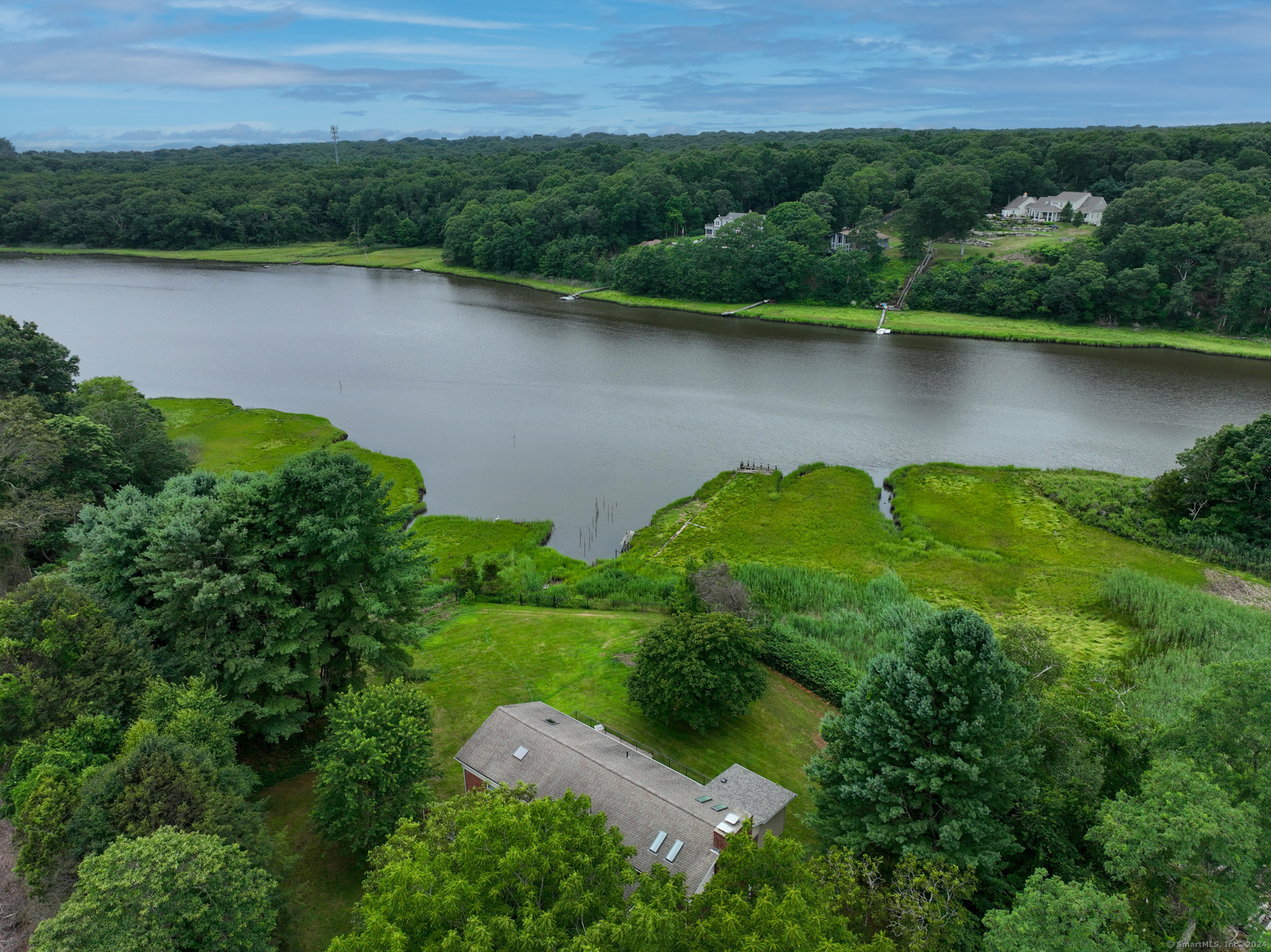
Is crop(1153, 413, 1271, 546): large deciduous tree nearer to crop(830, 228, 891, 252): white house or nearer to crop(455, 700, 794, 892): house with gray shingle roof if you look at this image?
crop(455, 700, 794, 892): house with gray shingle roof

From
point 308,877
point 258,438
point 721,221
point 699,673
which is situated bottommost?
point 308,877

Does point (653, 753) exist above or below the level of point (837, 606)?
below

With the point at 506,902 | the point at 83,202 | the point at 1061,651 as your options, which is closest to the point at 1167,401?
the point at 1061,651

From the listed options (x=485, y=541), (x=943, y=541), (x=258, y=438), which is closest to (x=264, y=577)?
(x=485, y=541)

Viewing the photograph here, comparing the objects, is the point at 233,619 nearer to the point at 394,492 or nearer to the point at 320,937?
the point at 320,937

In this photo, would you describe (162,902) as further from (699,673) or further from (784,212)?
(784,212)

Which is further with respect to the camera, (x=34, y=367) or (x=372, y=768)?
(x=34, y=367)
